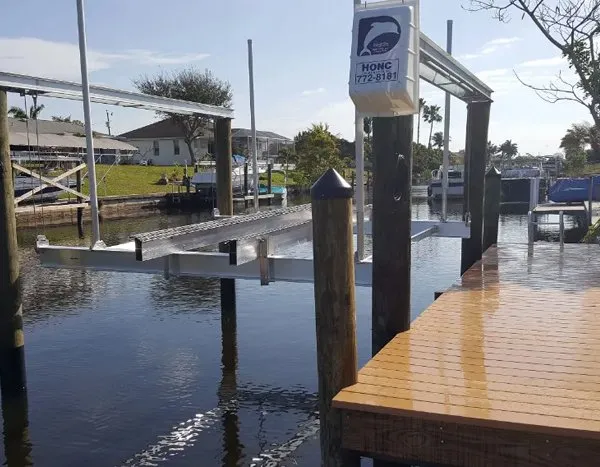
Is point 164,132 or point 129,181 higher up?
point 164,132

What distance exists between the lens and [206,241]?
9.00m

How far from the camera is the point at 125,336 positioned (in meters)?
12.2

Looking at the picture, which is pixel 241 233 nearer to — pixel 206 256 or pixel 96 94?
pixel 206 256

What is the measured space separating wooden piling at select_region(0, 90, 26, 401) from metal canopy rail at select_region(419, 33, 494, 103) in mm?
5257

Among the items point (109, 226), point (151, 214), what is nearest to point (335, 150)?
point (151, 214)

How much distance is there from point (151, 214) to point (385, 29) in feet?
117

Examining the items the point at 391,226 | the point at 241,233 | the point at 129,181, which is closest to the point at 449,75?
the point at 391,226

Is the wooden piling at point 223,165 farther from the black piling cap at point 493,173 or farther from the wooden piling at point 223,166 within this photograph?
the black piling cap at point 493,173

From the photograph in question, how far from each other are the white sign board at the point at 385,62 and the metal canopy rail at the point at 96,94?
16.1ft

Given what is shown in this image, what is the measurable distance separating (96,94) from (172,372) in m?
4.41

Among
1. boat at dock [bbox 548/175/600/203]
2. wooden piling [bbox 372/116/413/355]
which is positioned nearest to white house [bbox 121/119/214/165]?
boat at dock [bbox 548/175/600/203]

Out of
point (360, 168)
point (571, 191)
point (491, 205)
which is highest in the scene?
point (360, 168)

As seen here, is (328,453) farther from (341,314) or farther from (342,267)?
(342,267)

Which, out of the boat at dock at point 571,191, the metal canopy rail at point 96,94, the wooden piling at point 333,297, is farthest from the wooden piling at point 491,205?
the boat at dock at point 571,191
